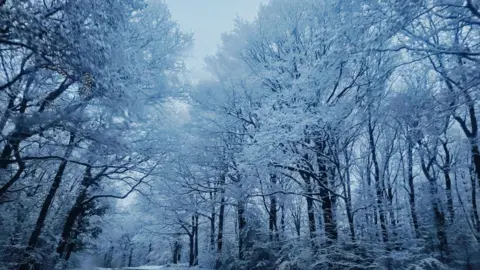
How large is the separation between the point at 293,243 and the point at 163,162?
609 cm

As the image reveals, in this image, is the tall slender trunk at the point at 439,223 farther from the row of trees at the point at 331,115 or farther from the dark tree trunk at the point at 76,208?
the dark tree trunk at the point at 76,208

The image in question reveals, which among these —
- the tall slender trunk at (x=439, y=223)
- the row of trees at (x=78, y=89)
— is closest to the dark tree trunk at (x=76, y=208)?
the row of trees at (x=78, y=89)

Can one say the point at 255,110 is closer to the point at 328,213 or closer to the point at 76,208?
the point at 328,213

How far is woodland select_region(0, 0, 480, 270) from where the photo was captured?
416cm

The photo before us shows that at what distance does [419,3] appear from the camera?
352 cm

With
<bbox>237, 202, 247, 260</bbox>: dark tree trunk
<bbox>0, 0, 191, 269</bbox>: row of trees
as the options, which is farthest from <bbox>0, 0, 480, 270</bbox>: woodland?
<bbox>237, 202, 247, 260</bbox>: dark tree trunk

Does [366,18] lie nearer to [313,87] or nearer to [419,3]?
[419,3]

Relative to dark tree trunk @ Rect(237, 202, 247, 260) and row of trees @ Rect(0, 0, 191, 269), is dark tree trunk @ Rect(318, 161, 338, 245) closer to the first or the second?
dark tree trunk @ Rect(237, 202, 247, 260)

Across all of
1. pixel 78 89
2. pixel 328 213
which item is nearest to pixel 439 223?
pixel 328 213

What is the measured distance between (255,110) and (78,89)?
4.88 m

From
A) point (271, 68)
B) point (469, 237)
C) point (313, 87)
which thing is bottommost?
point (469, 237)

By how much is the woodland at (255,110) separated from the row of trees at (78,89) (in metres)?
0.04

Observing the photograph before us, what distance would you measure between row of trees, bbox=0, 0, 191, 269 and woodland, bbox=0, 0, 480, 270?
38 mm

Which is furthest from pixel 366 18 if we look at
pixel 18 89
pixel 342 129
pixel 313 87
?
pixel 18 89
